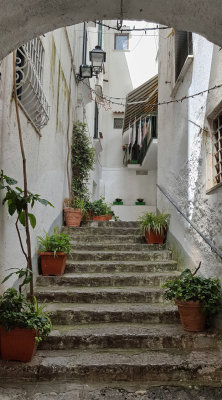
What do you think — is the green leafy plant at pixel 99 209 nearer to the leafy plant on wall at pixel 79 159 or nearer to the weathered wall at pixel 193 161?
the leafy plant on wall at pixel 79 159

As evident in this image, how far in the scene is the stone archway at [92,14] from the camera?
205cm

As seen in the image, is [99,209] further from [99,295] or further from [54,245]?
[99,295]

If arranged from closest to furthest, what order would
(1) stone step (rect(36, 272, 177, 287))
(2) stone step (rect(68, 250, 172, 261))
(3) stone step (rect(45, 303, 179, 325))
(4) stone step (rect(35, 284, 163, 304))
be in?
(3) stone step (rect(45, 303, 179, 325)) < (4) stone step (rect(35, 284, 163, 304)) < (1) stone step (rect(36, 272, 177, 287)) < (2) stone step (rect(68, 250, 172, 261))

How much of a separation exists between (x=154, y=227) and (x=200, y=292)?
2446 millimetres

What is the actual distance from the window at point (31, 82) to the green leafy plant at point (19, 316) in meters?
2.00

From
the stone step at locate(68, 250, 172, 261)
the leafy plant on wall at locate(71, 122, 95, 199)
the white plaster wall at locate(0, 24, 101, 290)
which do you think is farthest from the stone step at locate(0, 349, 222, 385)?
the leafy plant on wall at locate(71, 122, 95, 199)

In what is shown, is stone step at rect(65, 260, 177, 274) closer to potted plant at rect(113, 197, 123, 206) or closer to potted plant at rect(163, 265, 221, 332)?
potted plant at rect(163, 265, 221, 332)

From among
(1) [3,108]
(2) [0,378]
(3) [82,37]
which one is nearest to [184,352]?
(2) [0,378]

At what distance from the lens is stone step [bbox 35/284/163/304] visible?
173 inches

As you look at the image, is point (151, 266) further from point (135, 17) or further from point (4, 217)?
point (135, 17)

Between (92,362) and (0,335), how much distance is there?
0.84 meters

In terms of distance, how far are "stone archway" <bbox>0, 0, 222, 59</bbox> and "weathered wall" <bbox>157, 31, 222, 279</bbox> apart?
1.78 meters

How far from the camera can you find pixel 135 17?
232 cm

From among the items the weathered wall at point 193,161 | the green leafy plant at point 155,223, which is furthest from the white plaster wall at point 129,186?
the green leafy plant at point 155,223
